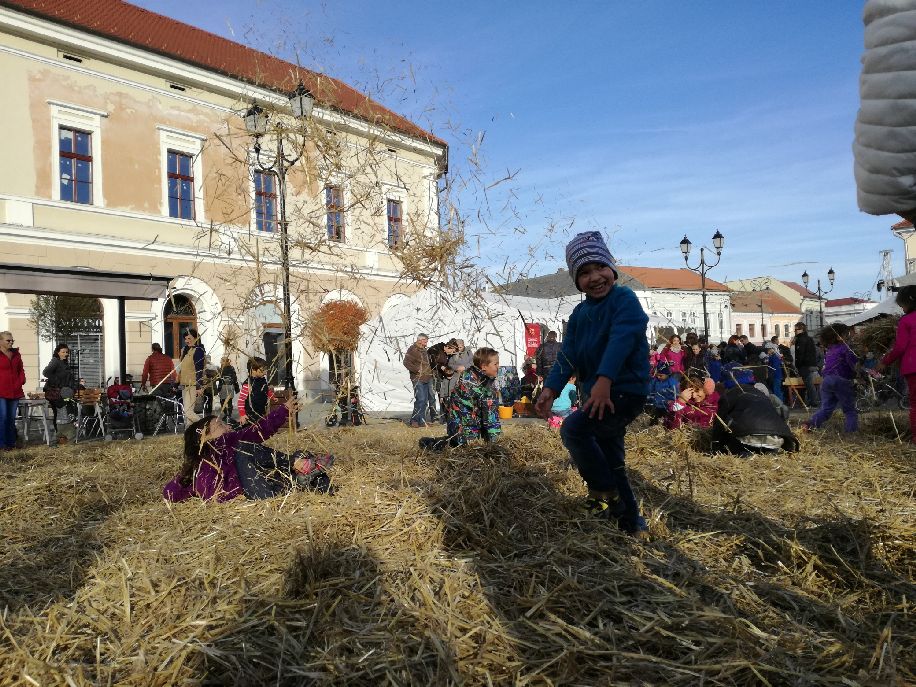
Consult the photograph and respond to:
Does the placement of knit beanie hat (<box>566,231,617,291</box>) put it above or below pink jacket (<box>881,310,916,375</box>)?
above

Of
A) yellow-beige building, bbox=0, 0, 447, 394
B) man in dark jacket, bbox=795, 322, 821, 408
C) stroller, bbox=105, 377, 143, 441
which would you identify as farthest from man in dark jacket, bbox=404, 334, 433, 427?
man in dark jacket, bbox=795, 322, 821, 408

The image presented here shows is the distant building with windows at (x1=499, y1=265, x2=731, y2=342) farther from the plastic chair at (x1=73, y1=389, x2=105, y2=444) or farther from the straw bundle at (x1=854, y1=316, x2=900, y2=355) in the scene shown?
the plastic chair at (x1=73, y1=389, x2=105, y2=444)

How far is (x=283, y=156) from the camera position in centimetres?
450

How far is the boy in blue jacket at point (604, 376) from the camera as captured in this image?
312cm

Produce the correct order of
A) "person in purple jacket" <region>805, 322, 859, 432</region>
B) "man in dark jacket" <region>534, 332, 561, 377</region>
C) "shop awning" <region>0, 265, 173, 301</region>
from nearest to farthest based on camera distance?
"person in purple jacket" <region>805, 322, 859, 432</region> < "shop awning" <region>0, 265, 173, 301</region> < "man in dark jacket" <region>534, 332, 561, 377</region>

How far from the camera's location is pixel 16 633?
247 cm

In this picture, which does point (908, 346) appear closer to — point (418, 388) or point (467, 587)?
point (467, 587)

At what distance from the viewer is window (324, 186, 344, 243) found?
15.1 feet

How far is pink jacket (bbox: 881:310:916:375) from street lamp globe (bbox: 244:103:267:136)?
623 centimetres

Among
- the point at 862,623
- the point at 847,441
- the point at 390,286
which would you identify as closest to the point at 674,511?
the point at 862,623

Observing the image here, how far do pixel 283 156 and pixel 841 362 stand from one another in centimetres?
721

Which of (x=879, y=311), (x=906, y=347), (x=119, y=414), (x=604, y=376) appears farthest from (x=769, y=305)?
(x=604, y=376)

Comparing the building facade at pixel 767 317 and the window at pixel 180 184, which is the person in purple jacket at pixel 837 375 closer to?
the window at pixel 180 184

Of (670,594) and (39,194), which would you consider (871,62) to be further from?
(39,194)
